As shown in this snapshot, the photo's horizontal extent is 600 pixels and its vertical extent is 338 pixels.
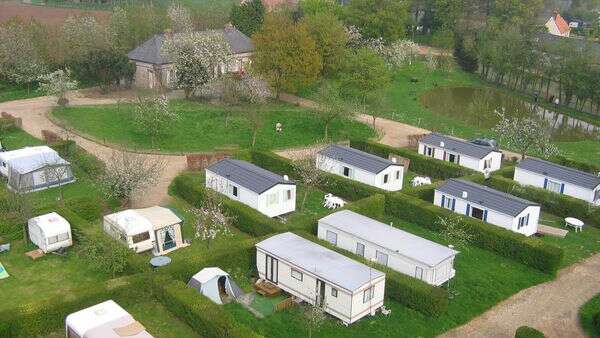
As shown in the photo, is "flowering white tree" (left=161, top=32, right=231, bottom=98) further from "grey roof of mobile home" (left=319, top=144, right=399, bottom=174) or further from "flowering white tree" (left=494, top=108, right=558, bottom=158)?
"flowering white tree" (left=494, top=108, right=558, bottom=158)

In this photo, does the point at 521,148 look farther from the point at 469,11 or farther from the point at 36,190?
the point at 469,11

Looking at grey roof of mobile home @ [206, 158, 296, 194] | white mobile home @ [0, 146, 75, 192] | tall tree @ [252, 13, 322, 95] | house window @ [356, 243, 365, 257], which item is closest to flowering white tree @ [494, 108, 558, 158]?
grey roof of mobile home @ [206, 158, 296, 194]

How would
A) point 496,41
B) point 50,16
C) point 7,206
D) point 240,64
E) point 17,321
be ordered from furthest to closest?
point 50,16, point 496,41, point 240,64, point 7,206, point 17,321

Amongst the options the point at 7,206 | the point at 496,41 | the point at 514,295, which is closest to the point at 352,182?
the point at 514,295

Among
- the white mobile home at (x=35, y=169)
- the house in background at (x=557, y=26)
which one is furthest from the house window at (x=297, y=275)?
the house in background at (x=557, y=26)

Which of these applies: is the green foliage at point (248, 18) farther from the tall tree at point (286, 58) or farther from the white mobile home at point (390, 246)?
the white mobile home at point (390, 246)
